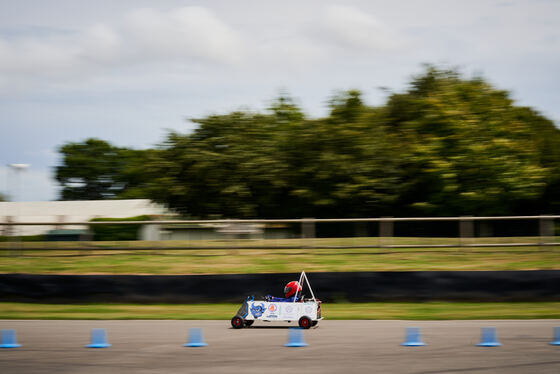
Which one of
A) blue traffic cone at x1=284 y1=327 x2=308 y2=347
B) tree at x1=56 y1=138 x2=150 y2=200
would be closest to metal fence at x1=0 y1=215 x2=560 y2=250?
blue traffic cone at x1=284 y1=327 x2=308 y2=347

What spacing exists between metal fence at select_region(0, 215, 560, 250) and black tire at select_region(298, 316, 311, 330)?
736cm

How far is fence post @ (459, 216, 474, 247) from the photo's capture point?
57.3ft

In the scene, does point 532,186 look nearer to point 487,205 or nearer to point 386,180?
point 487,205

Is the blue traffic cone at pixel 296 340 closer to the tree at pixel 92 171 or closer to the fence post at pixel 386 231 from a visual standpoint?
the fence post at pixel 386 231

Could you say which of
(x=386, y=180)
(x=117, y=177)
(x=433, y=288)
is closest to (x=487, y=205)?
(x=386, y=180)

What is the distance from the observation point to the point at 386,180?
28.7 meters

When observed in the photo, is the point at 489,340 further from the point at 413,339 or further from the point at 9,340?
the point at 9,340

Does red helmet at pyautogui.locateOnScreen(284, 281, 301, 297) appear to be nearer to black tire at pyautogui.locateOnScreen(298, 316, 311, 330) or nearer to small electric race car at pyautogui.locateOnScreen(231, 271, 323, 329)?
small electric race car at pyautogui.locateOnScreen(231, 271, 323, 329)

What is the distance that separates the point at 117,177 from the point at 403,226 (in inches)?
2606

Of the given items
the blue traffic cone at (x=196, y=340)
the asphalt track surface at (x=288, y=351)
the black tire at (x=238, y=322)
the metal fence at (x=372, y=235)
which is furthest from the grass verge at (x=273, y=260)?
the blue traffic cone at (x=196, y=340)

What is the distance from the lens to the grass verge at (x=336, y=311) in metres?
12.4

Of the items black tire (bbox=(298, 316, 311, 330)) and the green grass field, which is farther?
the green grass field

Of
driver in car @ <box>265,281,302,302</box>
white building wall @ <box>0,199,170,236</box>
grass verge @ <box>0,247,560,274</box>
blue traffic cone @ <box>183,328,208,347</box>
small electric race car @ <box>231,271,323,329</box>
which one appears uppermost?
white building wall @ <box>0,199,170,236</box>

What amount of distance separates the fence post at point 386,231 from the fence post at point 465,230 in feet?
6.55
